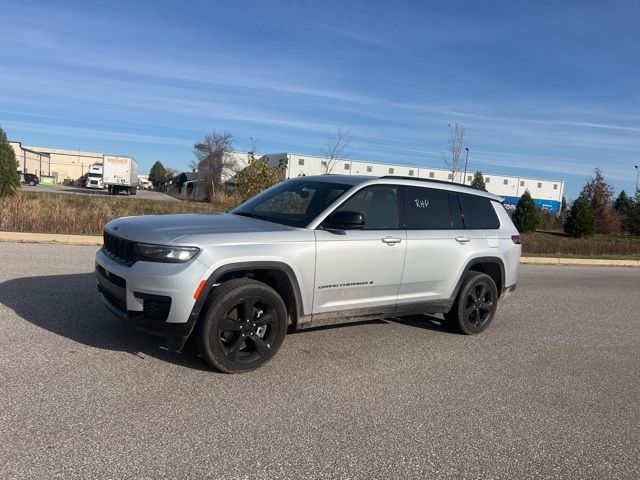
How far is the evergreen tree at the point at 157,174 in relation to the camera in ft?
406

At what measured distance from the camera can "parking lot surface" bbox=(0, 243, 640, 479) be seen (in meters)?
3.38

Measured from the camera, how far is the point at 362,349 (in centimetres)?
576

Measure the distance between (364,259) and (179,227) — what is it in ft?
5.83

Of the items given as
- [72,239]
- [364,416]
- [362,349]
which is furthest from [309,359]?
[72,239]

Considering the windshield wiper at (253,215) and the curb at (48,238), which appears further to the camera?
the curb at (48,238)

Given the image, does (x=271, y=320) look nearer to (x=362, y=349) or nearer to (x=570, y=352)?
(x=362, y=349)

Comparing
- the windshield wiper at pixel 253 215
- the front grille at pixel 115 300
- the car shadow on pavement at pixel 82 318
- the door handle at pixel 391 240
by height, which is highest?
the windshield wiper at pixel 253 215

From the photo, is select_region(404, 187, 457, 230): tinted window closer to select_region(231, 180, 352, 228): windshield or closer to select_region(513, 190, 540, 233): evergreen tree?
select_region(231, 180, 352, 228): windshield

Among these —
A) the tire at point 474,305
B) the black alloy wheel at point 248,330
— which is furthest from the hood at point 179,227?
the tire at point 474,305

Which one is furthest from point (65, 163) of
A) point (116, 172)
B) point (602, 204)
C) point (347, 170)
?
point (602, 204)

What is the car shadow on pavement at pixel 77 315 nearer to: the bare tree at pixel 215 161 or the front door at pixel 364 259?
the front door at pixel 364 259

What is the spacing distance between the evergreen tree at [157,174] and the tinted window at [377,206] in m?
122

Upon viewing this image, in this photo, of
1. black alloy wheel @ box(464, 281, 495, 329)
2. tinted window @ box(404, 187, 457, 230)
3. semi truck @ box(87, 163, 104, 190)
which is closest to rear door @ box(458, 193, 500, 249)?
tinted window @ box(404, 187, 457, 230)

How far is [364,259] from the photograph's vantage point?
5.34 metres
